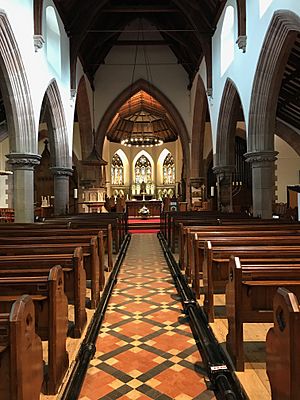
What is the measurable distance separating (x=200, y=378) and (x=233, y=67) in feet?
28.2

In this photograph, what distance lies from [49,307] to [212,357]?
1282mm

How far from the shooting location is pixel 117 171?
28125 mm

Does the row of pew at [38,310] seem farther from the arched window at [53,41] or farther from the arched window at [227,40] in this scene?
the arched window at [227,40]

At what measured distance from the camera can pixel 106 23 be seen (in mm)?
14867

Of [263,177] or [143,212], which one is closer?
[263,177]

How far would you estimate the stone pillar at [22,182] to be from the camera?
770 cm

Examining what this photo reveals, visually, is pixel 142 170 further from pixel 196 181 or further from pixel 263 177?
pixel 263 177

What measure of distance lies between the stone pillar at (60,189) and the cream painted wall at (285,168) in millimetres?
10621

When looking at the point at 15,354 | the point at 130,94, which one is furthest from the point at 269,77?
the point at 130,94

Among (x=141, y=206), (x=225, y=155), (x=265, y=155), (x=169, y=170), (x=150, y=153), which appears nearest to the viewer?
(x=265, y=155)

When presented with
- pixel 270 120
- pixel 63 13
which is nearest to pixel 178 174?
pixel 63 13

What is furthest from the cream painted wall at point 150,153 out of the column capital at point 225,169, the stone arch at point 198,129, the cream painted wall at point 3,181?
the column capital at point 225,169

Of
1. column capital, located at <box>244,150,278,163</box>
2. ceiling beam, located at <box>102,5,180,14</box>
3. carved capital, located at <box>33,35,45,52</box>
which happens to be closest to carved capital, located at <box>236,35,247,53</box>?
column capital, located at <box>244,150,278,163</box>

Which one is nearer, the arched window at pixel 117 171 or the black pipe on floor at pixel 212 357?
the black pipe on floor at pixel 212 357
